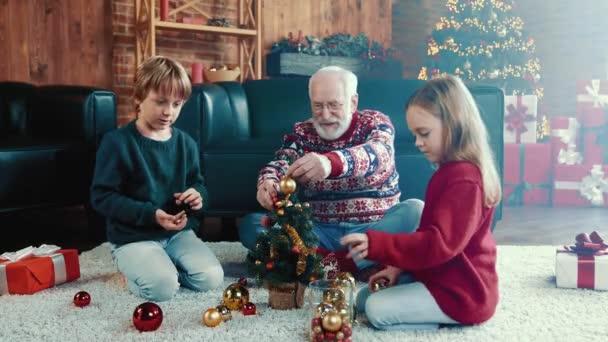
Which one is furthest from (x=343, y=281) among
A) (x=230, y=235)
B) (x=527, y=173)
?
(x=527, y=173)

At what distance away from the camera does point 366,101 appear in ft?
9.35

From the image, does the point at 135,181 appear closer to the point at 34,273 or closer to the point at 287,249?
the point at 34,273

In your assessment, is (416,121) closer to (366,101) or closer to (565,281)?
(565,281)

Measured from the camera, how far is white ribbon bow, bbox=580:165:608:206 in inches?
150

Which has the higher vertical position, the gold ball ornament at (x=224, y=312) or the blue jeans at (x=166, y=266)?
the blue jeans at (x=166, y=266)

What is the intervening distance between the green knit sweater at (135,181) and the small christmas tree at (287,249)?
0.38 m

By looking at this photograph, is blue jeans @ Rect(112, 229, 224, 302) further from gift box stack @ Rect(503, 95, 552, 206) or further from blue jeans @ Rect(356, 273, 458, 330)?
gift box stack @ Rect(503, 95, 552, 206)

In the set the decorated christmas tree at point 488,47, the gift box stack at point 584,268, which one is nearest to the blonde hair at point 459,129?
the gift box stack at point 584,268

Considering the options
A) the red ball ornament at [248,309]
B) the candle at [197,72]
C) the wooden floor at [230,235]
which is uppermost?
the candle at [197,72]

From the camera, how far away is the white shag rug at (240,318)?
145 centimetres

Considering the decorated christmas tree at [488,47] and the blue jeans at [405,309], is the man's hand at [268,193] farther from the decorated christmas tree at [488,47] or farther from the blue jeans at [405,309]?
the decorated christmas tree at [488,47]

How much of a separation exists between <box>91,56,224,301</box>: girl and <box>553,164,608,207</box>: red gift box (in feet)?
9.21

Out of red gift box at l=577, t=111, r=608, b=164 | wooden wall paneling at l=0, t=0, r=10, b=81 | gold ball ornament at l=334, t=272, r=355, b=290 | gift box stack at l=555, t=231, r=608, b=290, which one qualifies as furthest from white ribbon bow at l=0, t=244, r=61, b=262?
red gift box at l=577, t=111, r=608, b=164

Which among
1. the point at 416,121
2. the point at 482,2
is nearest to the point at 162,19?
the point at 482,2
